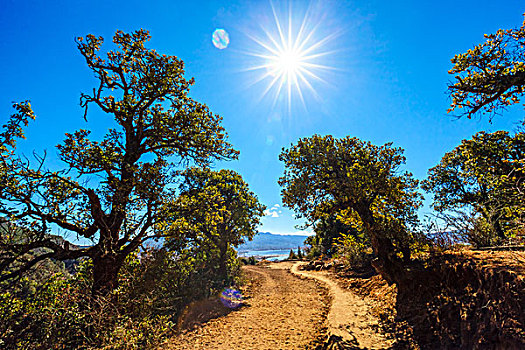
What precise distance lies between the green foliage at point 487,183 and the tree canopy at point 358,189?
78.3 inches

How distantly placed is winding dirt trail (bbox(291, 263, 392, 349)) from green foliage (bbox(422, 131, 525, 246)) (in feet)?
16.1

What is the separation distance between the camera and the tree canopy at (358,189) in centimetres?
916

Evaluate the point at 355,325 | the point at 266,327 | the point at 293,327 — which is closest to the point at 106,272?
the point at 266,327

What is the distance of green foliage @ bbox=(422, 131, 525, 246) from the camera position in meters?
6.57

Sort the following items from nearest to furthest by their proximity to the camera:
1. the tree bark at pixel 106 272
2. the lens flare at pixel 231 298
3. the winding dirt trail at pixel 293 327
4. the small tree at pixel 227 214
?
the tree bark at pixel 106 272, the winding dirt trail at pixel 293 327, the lens flare at pixel 231 298, the small tree at pixel 227 214

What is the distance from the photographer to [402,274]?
8523mm

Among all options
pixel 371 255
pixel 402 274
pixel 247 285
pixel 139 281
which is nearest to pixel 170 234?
pixel 139 281

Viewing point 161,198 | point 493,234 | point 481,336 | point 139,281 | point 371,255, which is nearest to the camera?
point 481,336

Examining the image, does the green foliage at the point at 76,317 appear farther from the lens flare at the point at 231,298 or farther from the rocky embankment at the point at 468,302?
the rocky embankment at the point at 468,302

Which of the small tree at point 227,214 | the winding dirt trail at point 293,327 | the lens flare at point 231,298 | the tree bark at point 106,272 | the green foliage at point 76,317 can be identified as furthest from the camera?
the small tree at point 227,214

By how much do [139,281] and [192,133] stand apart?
19.7 feet

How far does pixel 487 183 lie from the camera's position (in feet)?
46.1

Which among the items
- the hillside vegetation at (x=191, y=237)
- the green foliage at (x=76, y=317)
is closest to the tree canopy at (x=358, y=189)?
the hillside vegetation at (x=191, y=237)

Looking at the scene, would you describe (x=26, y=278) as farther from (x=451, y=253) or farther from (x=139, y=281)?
(x=451, y=253)
